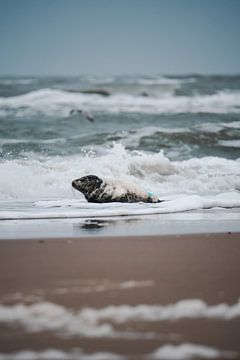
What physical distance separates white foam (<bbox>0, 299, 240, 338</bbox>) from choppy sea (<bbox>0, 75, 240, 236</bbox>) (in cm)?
257

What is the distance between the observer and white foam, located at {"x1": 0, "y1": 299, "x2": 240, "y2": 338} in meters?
2.07

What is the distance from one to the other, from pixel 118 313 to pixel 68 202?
3.53m

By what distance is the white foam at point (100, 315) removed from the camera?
2.07 meters

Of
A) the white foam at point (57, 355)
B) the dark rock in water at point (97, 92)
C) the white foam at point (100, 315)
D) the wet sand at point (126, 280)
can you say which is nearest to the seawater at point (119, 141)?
the dark rock in water at point (97, 92)

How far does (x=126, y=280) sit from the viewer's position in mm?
2715

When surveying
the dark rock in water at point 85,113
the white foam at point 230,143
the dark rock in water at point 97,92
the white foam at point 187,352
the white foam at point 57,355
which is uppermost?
the dark rock in water at point 97,92

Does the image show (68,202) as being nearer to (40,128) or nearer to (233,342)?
(233,342)

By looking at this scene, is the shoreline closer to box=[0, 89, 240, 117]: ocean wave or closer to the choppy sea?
the choppy sea

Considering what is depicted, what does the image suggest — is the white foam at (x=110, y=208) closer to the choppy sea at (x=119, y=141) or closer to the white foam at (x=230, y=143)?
the choppy sea at (x=119, y=141)

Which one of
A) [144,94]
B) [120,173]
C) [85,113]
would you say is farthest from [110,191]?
[144,94]

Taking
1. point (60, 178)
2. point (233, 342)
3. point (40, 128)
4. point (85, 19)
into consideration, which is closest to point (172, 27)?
point (85, 19)

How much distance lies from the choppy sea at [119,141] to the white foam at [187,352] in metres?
3.03

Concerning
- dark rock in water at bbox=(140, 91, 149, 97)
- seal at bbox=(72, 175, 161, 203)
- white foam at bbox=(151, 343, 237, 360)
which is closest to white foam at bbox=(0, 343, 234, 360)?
white foam at bbox=(151, 343, 237, 360)

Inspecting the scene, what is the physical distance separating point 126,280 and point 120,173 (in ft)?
16.5
